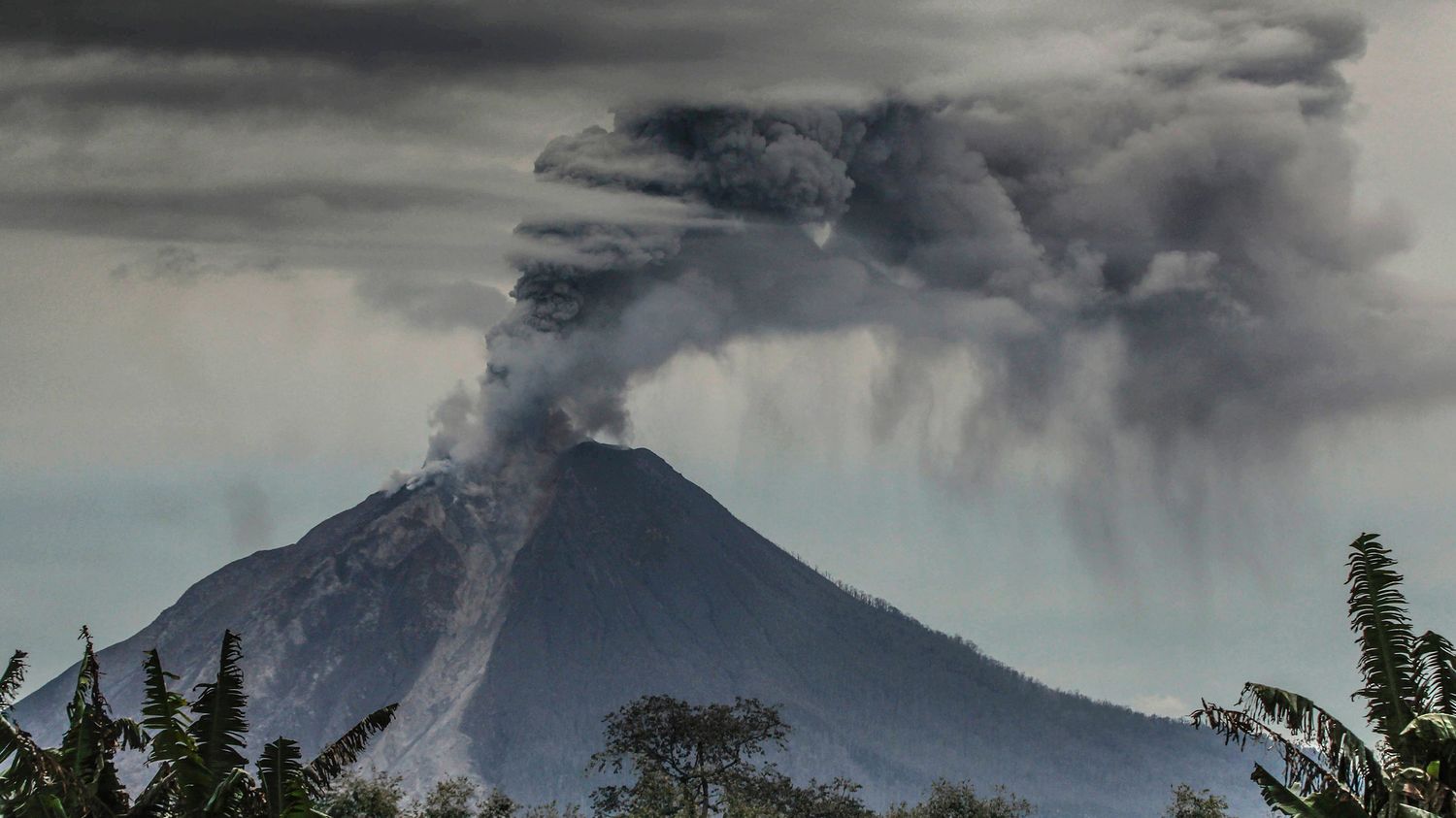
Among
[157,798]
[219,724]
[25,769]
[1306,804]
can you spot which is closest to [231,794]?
[219,724]

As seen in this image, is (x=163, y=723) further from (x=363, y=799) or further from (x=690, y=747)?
(x=690, y=747)

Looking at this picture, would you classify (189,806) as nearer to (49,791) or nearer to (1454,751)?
(49,791)

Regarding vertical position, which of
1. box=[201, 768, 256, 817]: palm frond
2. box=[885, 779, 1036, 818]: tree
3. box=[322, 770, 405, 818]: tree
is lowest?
box=[201, 768, 256, 817]: palm frond

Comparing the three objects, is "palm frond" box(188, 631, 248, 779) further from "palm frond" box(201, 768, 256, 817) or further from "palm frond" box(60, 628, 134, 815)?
"palm frond" box(60, 628, 134, 815)

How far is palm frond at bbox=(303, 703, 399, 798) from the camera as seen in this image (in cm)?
1638

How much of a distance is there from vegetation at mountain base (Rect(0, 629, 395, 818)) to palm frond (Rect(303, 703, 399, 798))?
0.5 inches

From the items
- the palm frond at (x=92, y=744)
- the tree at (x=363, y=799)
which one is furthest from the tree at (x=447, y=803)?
the palm frond at (x=92, y=744)

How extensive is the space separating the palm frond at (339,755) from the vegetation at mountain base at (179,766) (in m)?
0.01

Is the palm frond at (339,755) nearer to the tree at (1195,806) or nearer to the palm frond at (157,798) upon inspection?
the palm frond at (157,798)

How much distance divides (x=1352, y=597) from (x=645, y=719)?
5064 cm

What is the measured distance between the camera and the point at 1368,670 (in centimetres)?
1580

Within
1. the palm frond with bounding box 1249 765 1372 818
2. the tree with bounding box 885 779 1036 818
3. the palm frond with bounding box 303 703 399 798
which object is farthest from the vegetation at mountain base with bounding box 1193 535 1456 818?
the tree with bounding box 885 779 1036 818

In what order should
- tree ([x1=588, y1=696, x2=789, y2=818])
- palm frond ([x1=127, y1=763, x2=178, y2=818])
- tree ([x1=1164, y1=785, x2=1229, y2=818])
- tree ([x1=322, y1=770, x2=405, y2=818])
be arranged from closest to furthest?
palm frond ([x1=127, y1=763, x2=178, y2=818]), tree ([x1=322, y1=770, x2=405, y2=818]), tree ([x1=1164, y1=785, x2=1229, y2=818]), tree ([x1=588, y1=696, x2=789, y2=818])

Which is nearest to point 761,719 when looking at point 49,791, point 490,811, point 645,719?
point 645,719
